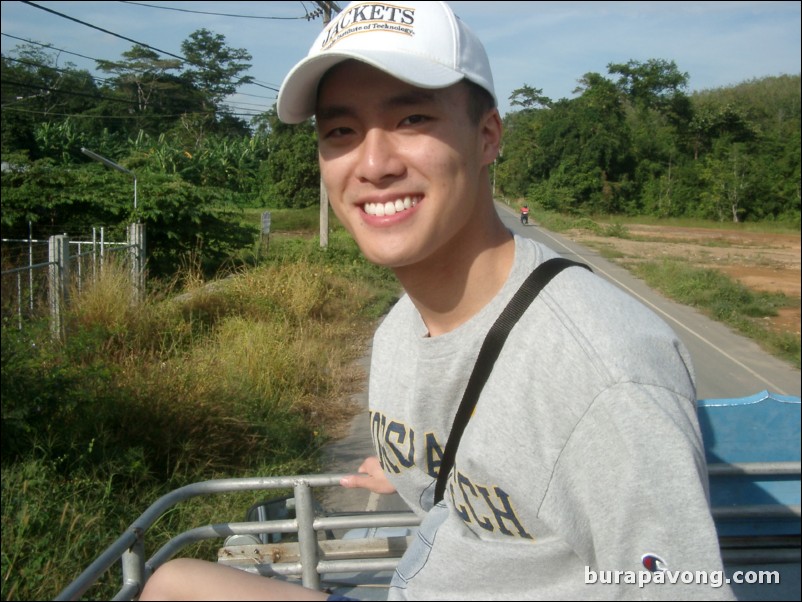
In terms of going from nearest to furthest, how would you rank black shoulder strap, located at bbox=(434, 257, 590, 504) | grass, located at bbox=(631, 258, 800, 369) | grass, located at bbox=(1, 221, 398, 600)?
black shoulder strap, located at bbox=(434, 257, 590, 504)
grass, located at bbox=(1, 221, 398, 600)
grass, located at bbox=(631, 258, 800, 369)

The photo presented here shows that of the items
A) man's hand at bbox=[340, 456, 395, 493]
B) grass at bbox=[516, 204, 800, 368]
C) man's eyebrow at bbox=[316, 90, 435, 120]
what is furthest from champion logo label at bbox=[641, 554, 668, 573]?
grass at bbox=[516, 204, 800, 368]

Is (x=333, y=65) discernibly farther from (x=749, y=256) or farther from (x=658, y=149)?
(x=658, y=149)

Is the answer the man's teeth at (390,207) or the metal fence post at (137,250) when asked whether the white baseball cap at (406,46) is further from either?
the metal fence post at (137,250)

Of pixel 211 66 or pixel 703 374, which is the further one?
pixel 703 374

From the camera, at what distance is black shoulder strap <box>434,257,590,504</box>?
1.19 metres

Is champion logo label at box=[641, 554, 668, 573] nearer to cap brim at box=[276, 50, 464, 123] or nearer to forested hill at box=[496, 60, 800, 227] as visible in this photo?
cap brim at box=[276, 50, 464, 123]

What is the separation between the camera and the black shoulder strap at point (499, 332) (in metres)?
1.19

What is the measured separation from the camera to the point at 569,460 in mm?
1044

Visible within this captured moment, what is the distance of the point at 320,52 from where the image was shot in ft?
4.41

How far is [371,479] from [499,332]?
87 cm

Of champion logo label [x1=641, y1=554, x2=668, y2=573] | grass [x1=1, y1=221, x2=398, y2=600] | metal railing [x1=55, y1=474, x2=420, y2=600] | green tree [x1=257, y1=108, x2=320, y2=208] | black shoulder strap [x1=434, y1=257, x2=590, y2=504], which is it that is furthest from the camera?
green tree [x1=257, y1=108, x2=320, y2=208]

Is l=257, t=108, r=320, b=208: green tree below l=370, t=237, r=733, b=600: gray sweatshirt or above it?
above

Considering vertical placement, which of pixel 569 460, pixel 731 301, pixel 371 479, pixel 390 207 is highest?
pixel 390 207

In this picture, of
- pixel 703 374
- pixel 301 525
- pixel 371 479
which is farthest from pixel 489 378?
pixel 703 374
